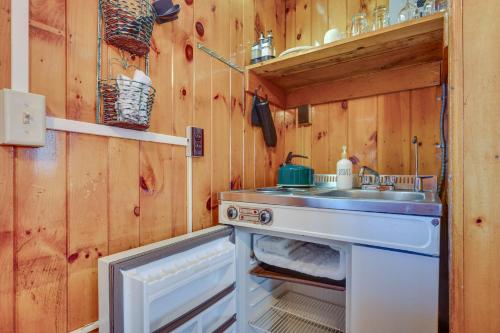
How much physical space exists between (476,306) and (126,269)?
809mm

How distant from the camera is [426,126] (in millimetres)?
1332

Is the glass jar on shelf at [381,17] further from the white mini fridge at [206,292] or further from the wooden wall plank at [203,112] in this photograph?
the white mini fridge at [206,292]

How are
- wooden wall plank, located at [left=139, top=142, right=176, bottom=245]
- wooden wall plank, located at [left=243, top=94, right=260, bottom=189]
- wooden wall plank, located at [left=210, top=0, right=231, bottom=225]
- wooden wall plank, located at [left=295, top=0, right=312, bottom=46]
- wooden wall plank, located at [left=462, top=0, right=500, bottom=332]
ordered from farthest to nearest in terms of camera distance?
wooden wall plank, located at [left=295, top=0, right=312, bottom=46] → wooden wall plank, located at [left=243, top=94, right=260, bottom=189] → wooden wall plank, located at [left=210, top=0, right=231, bottom=225] → wooden wall plank, located at [left=139, top=142, right=176, bottom=245] → wooden wall plank, located at [left=462, top=0, right=500, bottom=332]

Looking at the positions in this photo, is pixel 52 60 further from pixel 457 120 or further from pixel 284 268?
pixel 284 268

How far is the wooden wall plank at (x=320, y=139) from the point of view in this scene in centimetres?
163

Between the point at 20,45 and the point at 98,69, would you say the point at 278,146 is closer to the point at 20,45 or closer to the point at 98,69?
the point at 98,69

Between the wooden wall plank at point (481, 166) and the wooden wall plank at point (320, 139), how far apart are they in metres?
1.11

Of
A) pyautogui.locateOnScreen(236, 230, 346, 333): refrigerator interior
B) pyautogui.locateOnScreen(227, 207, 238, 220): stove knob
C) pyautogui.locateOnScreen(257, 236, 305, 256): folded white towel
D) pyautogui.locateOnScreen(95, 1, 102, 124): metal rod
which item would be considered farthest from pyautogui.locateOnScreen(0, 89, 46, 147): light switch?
pyautogui.locateOnScreen(257, 236, 305, 256): folded white towel

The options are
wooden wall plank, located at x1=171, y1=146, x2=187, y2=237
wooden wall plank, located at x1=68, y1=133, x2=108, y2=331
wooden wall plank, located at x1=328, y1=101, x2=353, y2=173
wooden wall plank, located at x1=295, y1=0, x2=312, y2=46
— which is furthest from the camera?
wooden wall plank, located at x1=295, y1=0, x2=312, y2=46

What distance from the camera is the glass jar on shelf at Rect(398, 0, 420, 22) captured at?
3.82 feet

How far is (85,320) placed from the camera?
2.39 ft

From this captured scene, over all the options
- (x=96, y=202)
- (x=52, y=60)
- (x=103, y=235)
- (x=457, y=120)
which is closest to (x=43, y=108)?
(x=52, y=60)

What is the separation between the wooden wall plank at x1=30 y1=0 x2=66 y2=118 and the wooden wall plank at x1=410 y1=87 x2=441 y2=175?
1.55 m

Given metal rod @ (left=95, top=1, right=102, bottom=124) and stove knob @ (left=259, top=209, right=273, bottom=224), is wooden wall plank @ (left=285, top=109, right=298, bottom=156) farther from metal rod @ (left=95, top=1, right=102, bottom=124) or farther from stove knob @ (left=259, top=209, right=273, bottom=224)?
metal rod @ (left=95, top=1, right=102, bottom=124)
